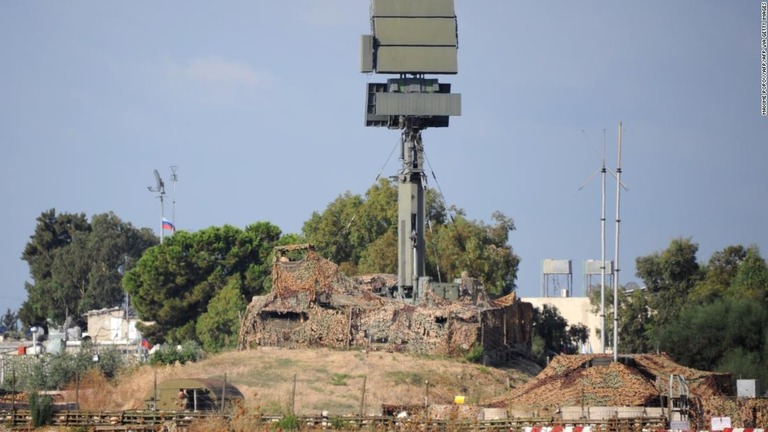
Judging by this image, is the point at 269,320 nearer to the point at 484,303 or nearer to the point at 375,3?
the point at 484,303

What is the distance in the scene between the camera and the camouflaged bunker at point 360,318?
66062 millimetres

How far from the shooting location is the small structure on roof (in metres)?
50.9

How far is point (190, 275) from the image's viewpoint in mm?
104438

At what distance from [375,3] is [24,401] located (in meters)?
27.3

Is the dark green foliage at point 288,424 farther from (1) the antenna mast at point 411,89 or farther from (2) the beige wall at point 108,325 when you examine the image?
(2) the beige wall at point 108,325

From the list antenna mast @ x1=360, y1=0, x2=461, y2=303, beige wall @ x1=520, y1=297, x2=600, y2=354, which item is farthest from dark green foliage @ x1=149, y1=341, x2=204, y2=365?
beige wall @ x1=520, y1=297, x2=600, y2=354

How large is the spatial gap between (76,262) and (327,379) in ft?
301

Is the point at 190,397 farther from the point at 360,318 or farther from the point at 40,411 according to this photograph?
the point at 360,318

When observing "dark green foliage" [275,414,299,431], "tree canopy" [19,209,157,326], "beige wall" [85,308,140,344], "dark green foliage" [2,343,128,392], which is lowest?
"dark green foliage" [275,414,299,431]

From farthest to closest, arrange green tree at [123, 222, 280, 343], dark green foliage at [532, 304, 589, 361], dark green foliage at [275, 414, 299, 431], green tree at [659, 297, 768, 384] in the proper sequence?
1. green tree at [123, 222, 280, 343]
2. dark green foliage at [532, 304, 589, 361]
3. green tree at [659, 297, 768, 384]
4. dark green foliage at [275, 414, 299, 431]

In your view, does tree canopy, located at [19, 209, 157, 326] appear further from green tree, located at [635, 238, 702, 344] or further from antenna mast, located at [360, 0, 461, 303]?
antenna mast, located at [360, 0, 461, 303]

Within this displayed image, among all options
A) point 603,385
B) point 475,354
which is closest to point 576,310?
point 475,354

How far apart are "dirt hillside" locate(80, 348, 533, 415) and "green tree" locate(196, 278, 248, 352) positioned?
87.7ft

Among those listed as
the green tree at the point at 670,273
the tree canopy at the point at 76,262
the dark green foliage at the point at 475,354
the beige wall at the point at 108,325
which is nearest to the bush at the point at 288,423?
the dark green foliage at the point at 475,354
